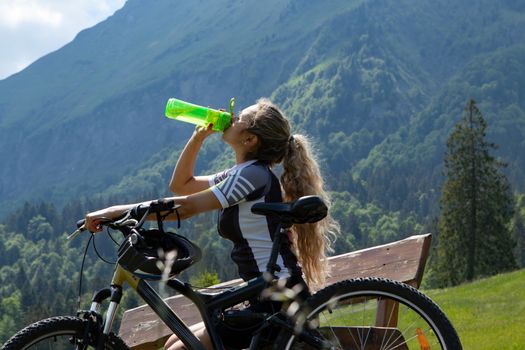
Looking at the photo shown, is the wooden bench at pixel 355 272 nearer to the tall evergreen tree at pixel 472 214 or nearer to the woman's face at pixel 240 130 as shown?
the woman's face at pixel 240 130

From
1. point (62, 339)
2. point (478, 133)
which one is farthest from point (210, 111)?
point (478, 133)

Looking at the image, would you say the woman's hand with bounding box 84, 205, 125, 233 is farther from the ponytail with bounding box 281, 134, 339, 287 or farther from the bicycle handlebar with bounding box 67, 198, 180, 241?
the ponytail with bounding box 281, 134, 339, 287

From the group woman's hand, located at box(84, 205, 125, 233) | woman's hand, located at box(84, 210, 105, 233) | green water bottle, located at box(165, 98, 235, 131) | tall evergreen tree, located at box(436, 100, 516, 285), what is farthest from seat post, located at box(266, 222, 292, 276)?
tall evergreen tree, located at box(436, 100, 516, 285)

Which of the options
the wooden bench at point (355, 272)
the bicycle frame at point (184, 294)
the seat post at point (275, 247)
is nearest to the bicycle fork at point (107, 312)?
the bicycle frame at point (184, 294)

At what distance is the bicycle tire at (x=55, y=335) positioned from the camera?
201 inches

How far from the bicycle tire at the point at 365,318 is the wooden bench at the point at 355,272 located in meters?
1.23

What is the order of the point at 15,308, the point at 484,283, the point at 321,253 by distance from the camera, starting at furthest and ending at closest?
1. the point at 15,308
2. the point at 484,283
3. the point at 321,253

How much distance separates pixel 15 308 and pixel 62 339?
497ft

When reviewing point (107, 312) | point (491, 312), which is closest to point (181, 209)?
point (107, 312)

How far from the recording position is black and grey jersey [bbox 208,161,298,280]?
589 cm

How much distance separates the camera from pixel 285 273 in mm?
5863

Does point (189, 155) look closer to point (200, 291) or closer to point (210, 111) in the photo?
point (210, 111)

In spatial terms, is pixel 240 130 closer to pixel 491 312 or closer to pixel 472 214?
pixel 491 312

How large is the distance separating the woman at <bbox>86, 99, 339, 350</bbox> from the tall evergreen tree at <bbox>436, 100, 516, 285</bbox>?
51854 millimetres
